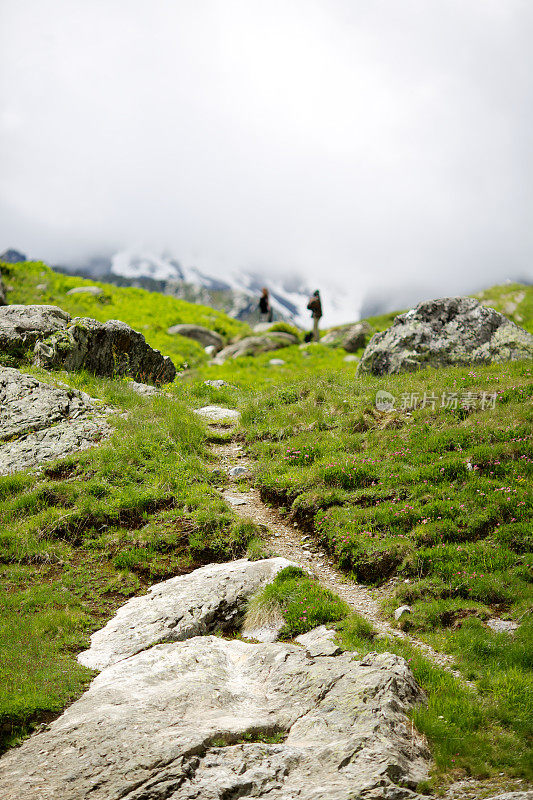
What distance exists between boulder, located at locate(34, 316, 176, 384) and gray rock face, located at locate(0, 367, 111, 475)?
1.68 meters

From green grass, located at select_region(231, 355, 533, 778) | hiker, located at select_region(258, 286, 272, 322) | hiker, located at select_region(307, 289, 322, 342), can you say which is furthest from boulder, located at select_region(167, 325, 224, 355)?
green grass, located at select_region(231, 355, 533, 778)

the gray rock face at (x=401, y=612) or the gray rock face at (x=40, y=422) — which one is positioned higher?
the gray rock face at (x=40, y=422)

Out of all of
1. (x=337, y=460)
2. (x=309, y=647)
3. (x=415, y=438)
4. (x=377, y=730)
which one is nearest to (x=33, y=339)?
(x=337, y=460)

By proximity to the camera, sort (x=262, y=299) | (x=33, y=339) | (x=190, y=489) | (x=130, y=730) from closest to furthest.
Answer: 1. (x=130, y=730)
2. (x=190, y=489)
3. (x=33, y=339)
4. (x=262, y=299)

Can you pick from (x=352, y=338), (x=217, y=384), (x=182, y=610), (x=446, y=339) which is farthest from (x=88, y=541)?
(x=352, y=338)

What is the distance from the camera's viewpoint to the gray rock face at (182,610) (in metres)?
8.39

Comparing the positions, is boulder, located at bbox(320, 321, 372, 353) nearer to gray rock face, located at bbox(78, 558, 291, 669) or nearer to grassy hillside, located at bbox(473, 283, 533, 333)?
grassy hillside, located at bbox(473, 283, 533, 333)

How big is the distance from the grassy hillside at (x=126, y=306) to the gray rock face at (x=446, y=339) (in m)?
10.4

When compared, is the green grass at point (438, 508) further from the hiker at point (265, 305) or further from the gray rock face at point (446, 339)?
the hiker at point (265, 305)

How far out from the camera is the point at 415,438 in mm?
12781

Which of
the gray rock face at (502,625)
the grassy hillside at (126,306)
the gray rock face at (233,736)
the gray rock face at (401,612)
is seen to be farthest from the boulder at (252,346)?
the gray rock face at (233,736)

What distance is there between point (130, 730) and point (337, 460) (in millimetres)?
7918

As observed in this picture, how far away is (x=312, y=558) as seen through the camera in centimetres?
1078

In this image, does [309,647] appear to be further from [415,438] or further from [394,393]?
[394,393]
